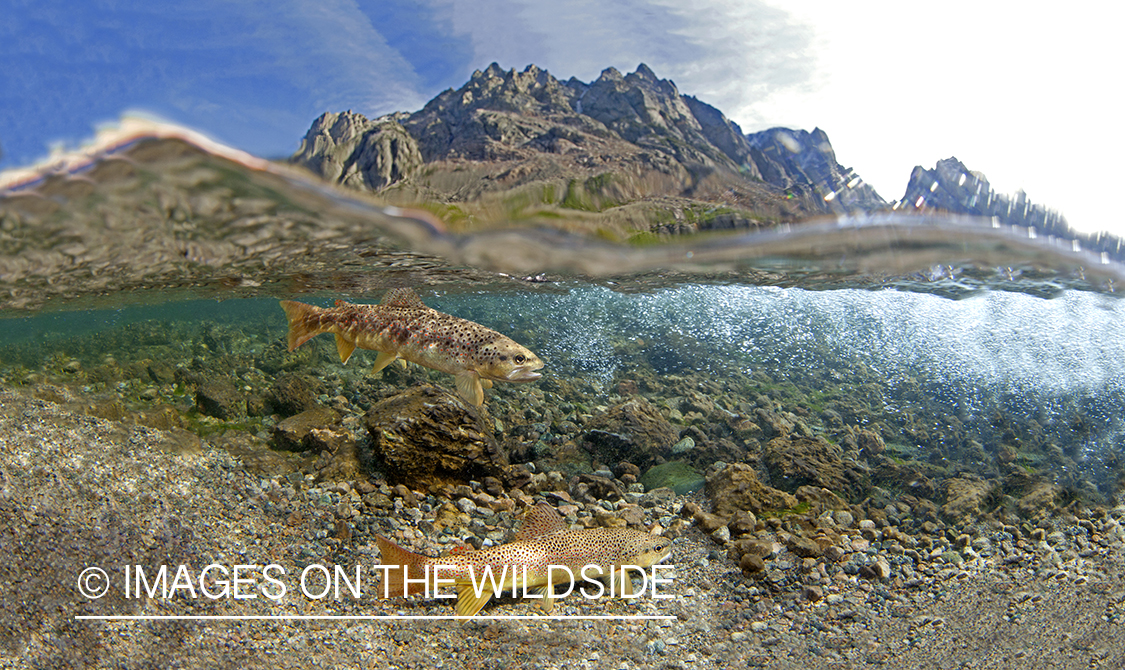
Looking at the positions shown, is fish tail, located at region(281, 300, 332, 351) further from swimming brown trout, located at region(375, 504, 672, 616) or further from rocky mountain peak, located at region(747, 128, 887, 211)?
rocky mountain peak, located at region(747, 128, 887, 211)

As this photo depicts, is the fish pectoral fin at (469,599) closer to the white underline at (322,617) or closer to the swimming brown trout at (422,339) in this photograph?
the white underline at (322,617)

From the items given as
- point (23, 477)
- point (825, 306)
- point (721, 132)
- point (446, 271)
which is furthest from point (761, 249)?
point (825, 306)

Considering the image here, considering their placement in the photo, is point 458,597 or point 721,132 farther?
point 721,132

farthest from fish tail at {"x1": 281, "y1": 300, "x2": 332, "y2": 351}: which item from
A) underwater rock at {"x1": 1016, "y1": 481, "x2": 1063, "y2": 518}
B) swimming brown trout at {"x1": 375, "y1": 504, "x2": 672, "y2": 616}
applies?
underwater rock at {"x1": 1016, "y1": 481, "x2": 1063, "y2": 518}

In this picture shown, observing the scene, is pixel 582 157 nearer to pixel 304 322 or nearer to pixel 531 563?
pixel 304 322

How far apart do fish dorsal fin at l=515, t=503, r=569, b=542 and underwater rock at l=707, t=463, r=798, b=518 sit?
256cm

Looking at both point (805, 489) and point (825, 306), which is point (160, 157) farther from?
point (825, 306)

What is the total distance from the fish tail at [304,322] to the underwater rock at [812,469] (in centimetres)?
652

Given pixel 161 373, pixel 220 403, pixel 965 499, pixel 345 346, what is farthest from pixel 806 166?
pixel 161 373

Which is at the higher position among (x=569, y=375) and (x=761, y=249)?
(x=761, y=249)

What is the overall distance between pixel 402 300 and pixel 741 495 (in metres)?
4.68

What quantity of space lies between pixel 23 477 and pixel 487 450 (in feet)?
14.7

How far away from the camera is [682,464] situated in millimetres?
7656

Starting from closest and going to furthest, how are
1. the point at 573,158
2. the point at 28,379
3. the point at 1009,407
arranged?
1. the point at 573,158
2. the point at 28,379
3. the point at 1009,407
